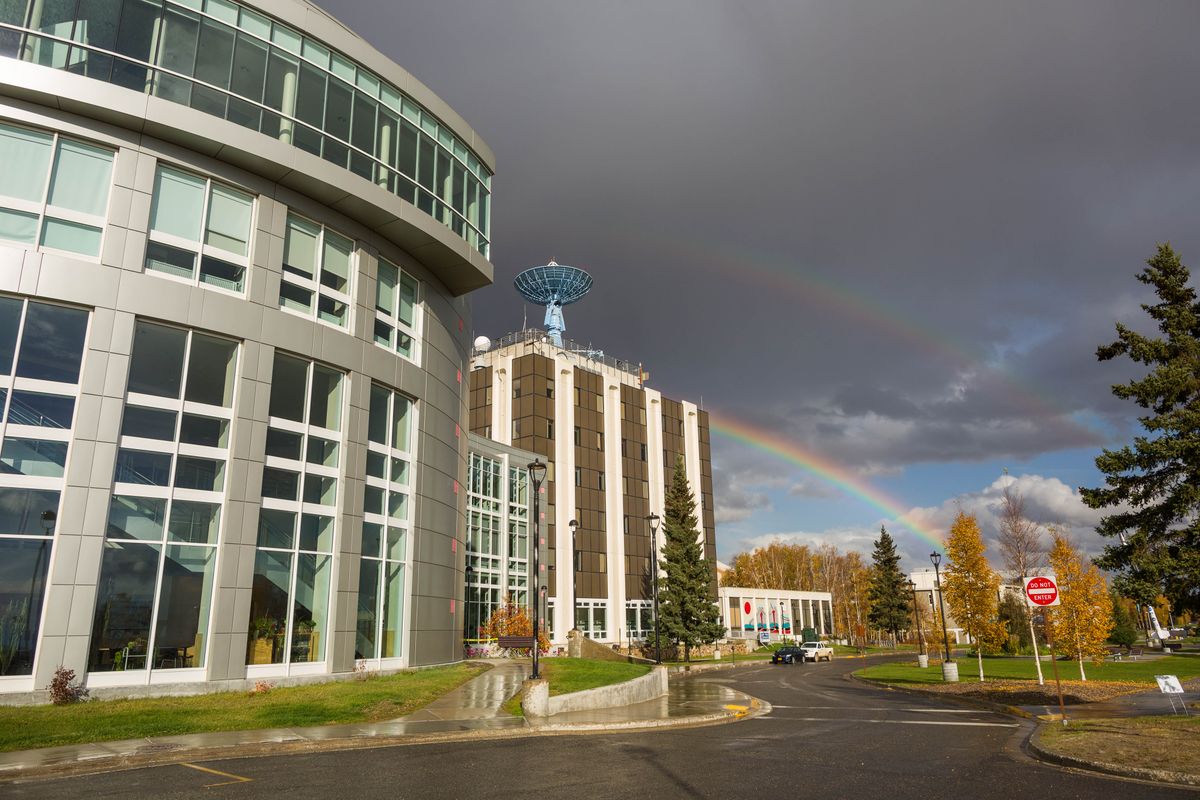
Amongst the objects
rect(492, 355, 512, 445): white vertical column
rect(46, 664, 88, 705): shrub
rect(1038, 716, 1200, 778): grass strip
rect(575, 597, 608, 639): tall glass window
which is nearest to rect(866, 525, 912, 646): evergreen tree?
rect(575, 597, 608, 639): tall glass window

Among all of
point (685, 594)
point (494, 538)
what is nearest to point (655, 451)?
point (685, 594)

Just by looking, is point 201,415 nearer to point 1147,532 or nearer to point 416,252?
point 416,252

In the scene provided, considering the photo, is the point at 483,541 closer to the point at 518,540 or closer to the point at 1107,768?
the point at 518,540

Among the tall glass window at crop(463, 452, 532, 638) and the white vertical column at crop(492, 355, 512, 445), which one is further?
the white vertical column at crop(492, 355, 512, 445)

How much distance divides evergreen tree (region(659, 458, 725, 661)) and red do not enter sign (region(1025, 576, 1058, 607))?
40.8 metres

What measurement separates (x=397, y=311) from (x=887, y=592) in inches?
2562

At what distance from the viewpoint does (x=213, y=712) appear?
16375mm

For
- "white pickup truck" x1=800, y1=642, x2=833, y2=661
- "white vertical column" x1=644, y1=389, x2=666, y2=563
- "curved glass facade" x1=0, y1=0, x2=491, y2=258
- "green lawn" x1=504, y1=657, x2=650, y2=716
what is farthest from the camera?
"white vertical column" x1=644, y1=389, x2=666, y2=563

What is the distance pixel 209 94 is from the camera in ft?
70.5

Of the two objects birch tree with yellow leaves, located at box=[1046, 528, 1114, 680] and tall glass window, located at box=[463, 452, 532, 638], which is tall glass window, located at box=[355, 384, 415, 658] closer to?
tall glass window, located at box=[463, 452, 532, 638]

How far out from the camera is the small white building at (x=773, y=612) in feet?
283

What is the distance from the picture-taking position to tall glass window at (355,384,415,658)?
947 inches

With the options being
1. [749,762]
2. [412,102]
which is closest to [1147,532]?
[749,762]

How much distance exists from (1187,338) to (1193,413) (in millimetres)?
2661
